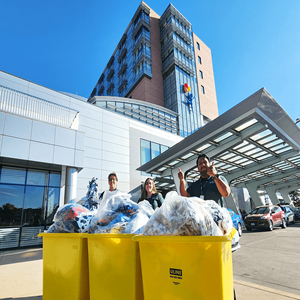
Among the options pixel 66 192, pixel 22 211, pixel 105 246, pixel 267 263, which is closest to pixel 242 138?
pixel 267 263

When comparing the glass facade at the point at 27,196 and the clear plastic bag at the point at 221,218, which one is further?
the glass facade at the point at 27,196

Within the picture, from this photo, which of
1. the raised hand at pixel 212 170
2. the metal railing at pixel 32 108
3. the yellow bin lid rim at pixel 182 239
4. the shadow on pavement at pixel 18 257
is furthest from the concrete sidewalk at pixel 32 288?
the metal railing at pixel 32 108

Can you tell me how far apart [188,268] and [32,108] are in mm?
11663

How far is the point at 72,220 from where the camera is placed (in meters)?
2.42

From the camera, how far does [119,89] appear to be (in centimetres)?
4212

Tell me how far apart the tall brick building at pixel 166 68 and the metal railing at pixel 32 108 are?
21014mm

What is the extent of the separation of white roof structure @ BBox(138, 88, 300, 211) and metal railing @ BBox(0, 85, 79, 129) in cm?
623

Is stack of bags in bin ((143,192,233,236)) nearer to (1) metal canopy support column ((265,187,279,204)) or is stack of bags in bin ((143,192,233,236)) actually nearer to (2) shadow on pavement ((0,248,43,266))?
(2) shadow on pavement ((0,248,43,266))

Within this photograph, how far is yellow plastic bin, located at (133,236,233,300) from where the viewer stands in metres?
1.39

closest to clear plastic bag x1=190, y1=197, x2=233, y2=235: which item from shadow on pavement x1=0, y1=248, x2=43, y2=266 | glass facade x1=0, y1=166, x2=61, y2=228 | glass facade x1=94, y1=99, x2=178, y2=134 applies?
shadow on pavement x1=0, y1=248, x2=43, y2=266

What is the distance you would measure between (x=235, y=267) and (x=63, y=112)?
11.0 m

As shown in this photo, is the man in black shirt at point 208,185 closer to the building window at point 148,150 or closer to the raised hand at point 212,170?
the raised hand at point 212,170

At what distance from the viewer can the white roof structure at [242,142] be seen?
32.2 feet

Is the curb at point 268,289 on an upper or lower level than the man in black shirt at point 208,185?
lower
